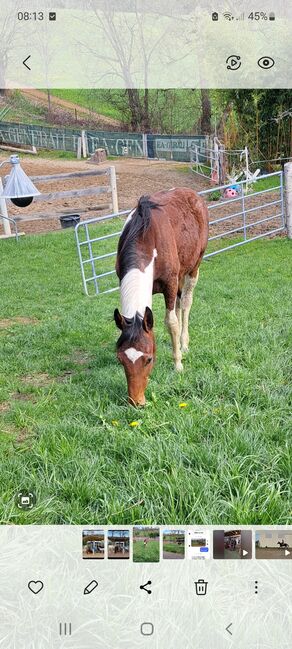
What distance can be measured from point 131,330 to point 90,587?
1197mm

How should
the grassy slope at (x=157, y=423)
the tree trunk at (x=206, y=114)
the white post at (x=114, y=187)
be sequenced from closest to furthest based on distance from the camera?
1. the grassy slope at (x=157, y=423)
2. the white post at (x=114, y=187)
3. the tree trunk at (x=206, y=114)

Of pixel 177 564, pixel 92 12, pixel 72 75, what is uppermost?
pixel 92 12

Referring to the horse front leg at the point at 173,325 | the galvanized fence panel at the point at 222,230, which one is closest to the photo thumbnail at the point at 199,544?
the horse front leg at the point at 173,325

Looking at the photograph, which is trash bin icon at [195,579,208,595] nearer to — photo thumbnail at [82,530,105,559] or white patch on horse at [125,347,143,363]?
photo thumbnail at [82,530,105,559]

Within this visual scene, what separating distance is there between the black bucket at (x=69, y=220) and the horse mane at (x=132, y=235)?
536cm

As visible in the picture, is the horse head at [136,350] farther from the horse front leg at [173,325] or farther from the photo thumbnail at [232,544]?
the photo thumbnail at [232,544]

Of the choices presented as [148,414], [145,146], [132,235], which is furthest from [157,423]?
[145,146]

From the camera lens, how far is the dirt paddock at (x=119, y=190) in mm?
7891

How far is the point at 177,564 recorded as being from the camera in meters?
1.11

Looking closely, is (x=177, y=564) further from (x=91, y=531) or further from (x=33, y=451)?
(x=33, y=451)

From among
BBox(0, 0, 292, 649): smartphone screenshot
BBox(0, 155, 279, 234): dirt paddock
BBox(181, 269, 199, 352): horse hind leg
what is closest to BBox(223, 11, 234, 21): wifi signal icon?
BBox(0, 0, 292, 649): smartphone screenshot

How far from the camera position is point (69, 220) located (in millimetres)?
7816

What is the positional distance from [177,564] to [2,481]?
3.07 ft

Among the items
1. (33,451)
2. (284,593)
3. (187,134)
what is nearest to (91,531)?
(284,593)
